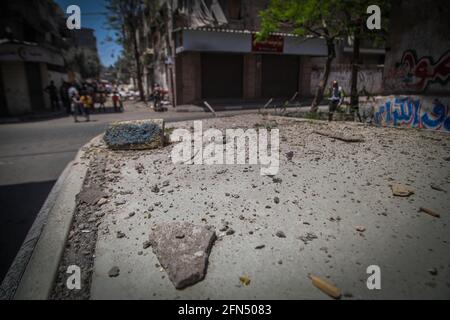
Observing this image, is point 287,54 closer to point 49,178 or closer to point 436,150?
point 436,150

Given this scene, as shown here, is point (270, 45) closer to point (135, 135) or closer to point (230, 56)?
point (230, 56)

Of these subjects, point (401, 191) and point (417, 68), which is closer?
point (401, 191)

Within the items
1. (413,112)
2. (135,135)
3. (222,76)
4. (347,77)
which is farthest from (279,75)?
(135,135)

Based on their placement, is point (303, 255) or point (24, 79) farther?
point (24, 79)

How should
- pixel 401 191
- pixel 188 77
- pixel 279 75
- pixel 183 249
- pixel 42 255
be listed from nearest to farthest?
pixel 183 249 < pixel 42 255 < pixel 401 191 < pixel 188 77 < pixel 279 75

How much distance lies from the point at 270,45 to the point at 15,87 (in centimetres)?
1607

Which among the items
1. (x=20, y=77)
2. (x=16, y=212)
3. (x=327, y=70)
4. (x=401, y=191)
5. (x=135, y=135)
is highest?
(x=20, y=77)

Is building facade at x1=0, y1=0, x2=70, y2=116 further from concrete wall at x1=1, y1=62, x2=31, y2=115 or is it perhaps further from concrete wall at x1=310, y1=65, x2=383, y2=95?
concrete wall at x1=310, y1=65, x2=383, y2=95

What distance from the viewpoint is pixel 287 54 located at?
20234 mm

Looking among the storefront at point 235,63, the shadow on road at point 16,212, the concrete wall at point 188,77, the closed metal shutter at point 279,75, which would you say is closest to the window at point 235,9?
the storefront at point 235,63

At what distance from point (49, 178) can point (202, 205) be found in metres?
3.97

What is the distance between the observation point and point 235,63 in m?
19.5

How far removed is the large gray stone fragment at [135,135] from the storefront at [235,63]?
39.9 feet
